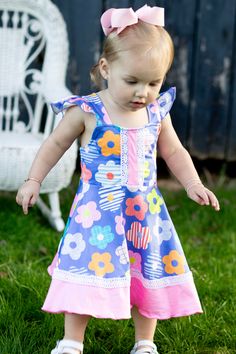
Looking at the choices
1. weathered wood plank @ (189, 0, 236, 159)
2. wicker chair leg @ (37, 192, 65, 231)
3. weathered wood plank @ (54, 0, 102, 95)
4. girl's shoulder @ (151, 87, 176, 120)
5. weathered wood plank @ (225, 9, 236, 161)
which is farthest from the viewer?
weathered wood plank @ (225, 9, 236, 161)

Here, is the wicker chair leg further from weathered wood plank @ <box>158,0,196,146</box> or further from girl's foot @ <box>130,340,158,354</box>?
girl's foot @ <box>130,340,158,354</box>

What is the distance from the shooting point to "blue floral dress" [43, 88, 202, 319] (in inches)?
92.9

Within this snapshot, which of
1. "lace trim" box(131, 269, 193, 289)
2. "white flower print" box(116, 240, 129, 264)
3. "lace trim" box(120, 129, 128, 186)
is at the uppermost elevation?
"lace trim" box(120, 129, 128, 186)

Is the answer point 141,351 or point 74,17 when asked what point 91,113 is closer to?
point 141,351

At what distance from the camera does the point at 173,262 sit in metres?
2.46

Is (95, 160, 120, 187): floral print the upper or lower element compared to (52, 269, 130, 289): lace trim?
upper

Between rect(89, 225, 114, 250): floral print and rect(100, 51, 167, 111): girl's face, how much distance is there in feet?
1.32

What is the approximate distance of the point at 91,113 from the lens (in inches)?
94.3

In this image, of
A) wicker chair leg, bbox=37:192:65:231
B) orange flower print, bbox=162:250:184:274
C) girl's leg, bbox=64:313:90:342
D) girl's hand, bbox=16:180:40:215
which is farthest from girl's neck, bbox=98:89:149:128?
wicker chair leg, bbox=37:192:65:231

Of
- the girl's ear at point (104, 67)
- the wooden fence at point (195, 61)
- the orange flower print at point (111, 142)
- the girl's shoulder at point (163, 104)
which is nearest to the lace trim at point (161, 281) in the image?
the orange flower print at point (111, 142)


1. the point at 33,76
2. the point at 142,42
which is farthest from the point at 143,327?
the point at 33,76

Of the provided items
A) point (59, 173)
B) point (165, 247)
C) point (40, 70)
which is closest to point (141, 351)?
point (165, 247)

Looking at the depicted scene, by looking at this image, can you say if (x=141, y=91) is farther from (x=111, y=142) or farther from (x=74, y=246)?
(x=74, y=246)

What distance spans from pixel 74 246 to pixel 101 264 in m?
0.11
